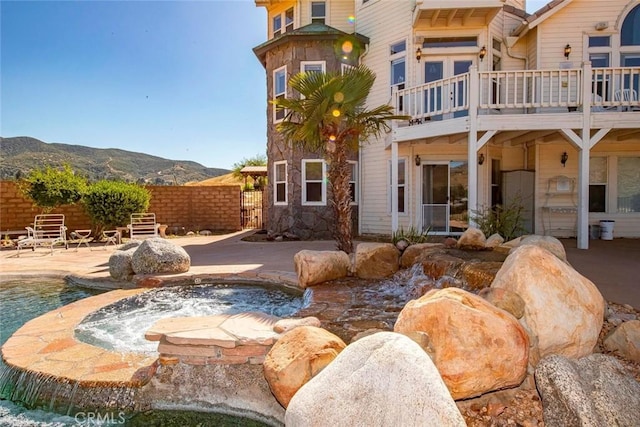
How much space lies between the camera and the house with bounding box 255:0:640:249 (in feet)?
34.8

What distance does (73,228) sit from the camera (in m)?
14.8

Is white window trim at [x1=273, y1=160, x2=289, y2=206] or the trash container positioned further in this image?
white window trim at [x1=273, y1=160, x2=289, y2=206]

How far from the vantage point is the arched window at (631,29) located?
11.1m

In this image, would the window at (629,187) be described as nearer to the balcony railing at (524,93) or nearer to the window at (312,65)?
the balcony railing at (524,93)

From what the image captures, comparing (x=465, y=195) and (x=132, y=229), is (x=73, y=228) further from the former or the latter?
(x=465, y=195)

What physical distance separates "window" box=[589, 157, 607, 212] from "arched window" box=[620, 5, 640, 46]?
3.39 metres

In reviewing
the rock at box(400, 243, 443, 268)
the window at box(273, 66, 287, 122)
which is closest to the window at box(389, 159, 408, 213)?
the window at box(273, 66, 287, 122)

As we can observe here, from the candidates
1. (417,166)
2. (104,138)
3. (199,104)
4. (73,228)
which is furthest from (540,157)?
(104,138)

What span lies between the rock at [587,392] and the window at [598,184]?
10.7 m

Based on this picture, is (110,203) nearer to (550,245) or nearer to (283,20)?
(283,20)

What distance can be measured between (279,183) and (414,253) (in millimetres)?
8497

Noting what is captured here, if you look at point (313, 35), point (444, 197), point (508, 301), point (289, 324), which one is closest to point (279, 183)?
point (313, 35)

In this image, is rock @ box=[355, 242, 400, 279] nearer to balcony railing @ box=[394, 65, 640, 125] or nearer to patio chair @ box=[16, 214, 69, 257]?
balcony railing @ box=[394, 65, 640, 125]

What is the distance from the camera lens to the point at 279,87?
564 inches
